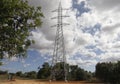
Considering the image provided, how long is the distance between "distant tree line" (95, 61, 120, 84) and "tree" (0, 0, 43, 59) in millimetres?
43600

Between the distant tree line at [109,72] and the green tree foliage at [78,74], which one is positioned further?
the green tree foliage at [78,74]

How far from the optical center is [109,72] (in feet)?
233

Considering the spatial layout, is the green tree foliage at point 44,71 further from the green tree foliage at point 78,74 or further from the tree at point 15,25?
the tree at point 15,25

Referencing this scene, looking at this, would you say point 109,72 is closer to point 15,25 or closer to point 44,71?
point 44,71

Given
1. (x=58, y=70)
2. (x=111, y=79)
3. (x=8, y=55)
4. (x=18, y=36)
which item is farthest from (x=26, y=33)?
(x=111, y=79)

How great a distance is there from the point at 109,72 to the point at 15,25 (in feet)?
164

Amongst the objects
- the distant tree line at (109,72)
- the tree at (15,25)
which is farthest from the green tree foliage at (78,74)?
the tree at (15,25)

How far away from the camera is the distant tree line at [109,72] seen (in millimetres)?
67150

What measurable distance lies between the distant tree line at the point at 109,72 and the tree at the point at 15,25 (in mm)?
43600

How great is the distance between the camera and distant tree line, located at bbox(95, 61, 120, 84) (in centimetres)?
6715

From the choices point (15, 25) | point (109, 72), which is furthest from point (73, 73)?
point (15, 25)

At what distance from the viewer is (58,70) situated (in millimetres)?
67250

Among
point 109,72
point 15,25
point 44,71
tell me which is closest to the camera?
point 15,25

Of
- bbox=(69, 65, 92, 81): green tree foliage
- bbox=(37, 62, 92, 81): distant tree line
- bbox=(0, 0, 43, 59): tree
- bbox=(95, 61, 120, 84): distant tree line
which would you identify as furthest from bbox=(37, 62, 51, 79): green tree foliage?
bbox=(0, 0, 43, 59): tree
